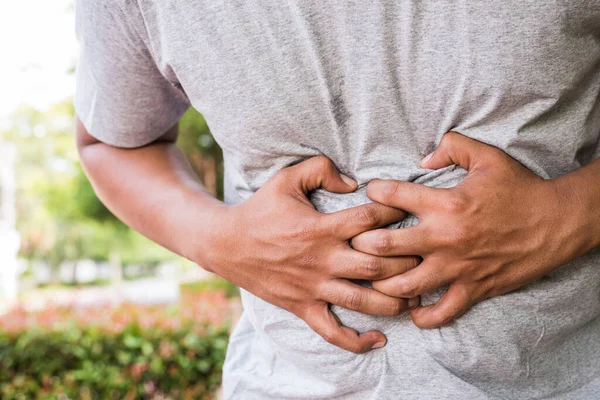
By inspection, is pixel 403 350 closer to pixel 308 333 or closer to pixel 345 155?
pixel 308 333

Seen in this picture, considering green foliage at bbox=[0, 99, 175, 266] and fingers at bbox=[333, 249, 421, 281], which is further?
green foliage at bbox=[0, 99, 175, 266]

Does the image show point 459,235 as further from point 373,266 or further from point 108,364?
point 108,364

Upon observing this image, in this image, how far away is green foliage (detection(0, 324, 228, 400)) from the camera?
563 cm

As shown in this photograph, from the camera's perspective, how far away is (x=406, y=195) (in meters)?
1.06

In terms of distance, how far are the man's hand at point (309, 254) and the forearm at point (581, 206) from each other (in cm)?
28

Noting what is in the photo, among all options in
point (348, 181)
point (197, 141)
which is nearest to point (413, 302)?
point (348, 181)

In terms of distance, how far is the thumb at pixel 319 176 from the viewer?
115 centimetres

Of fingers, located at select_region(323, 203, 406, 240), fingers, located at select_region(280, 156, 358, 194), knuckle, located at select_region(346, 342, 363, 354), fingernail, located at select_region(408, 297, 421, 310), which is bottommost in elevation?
knuckle, located at select_region(346, 342, 363, 354)

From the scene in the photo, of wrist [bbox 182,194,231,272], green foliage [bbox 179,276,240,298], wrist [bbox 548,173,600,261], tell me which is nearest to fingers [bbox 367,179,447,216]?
wrist [bbox 548,173,600,261]

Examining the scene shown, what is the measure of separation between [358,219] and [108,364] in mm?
5238

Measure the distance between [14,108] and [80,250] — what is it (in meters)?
10.6

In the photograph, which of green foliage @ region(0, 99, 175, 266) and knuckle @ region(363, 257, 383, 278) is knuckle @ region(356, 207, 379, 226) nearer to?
knuckle @ region(363, 257, 383, 278)

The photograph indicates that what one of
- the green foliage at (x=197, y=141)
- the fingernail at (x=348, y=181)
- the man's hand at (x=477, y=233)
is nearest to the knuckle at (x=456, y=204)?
the man's hand at (x=477, y=233)

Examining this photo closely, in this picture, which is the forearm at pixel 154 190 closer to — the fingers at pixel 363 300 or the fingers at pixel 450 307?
the fingers at pixel 363 300
